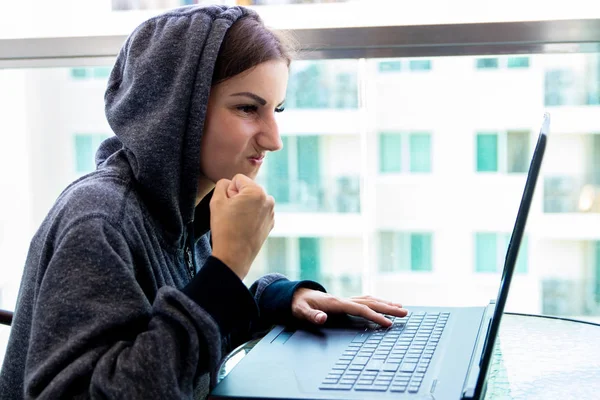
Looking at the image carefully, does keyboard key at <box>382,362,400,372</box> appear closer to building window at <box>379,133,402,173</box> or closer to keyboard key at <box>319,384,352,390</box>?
keyboard key at <box>319,384,352,390</box>

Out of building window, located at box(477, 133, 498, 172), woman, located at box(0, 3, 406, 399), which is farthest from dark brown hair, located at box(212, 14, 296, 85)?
building window, located at box(477, 133, 498, 172)

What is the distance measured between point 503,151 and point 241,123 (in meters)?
1.02

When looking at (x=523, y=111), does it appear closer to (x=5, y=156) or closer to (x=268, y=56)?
(x=268, y=56)

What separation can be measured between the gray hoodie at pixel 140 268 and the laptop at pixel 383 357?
0.24 feet

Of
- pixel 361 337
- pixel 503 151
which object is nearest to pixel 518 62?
pixel 503 151

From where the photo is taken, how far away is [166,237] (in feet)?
3.80

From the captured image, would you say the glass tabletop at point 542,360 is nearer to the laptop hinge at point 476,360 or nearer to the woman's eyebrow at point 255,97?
the laptop hinge at point 476,360

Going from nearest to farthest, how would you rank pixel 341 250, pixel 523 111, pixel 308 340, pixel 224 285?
pixel 224 285
pixel 308 340
pixel 523 111
pixel 341 250

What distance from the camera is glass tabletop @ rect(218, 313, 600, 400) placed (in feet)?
3.45

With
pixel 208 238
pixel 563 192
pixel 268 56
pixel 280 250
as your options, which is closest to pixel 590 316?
pixel 563 192

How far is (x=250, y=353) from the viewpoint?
40.7 inches

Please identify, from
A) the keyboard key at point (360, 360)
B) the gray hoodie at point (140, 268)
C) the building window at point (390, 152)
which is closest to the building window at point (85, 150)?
the building window at point (390, 152)

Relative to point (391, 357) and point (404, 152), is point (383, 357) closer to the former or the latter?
point (391, 357)

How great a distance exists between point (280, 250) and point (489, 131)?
26.3 inches
